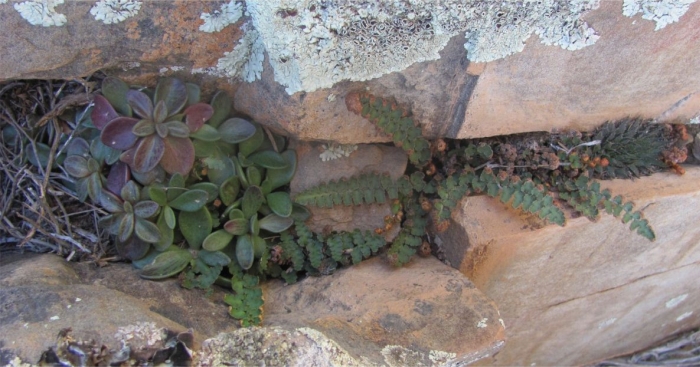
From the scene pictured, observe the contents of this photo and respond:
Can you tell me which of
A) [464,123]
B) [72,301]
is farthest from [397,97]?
[72,301]

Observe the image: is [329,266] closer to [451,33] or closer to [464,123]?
[464,123]

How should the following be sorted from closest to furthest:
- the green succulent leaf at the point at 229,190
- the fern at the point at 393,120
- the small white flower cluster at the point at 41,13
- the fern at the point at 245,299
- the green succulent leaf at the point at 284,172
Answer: the small white flower cluster at the point at 41,13 < the fern at the point at 245,299 < the fern at the point at 393,120 < the green succulent leaf at the point at 229,190 < the green succulent leaf at the point at 284,172

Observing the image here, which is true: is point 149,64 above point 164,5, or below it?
below

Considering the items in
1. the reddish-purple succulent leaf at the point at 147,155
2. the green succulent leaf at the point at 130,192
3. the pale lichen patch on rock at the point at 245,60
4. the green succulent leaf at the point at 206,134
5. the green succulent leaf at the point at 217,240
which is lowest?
the green succulent leaf at the point at 217,240

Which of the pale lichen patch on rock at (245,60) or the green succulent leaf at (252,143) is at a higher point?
the pale lichen patch on rock at (245,60)

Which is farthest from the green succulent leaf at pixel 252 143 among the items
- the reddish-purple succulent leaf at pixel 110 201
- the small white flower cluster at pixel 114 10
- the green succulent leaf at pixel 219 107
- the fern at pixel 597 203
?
the fern at pixel 597 203

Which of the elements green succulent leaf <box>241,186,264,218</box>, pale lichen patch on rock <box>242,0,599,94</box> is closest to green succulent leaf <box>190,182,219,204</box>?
green succulent leaf <box>241,186,264,218</box>

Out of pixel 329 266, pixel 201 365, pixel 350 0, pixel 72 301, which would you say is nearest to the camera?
pixel 201 365

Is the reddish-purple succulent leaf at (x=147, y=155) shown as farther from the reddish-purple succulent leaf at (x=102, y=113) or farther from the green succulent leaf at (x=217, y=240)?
the green succulent leaf at (x=217, y=240)
